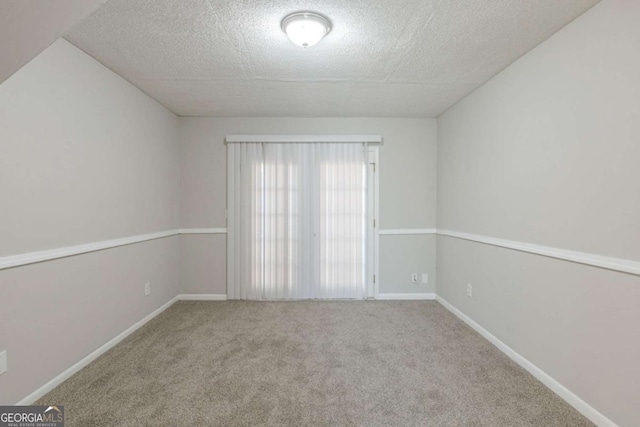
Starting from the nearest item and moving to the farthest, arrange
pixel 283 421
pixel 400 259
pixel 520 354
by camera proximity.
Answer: pixel 283 421 → pixel 520 354 → pixel 400 259

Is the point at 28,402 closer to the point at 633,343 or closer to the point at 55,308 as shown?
the point at 55,308

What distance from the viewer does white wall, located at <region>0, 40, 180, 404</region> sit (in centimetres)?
170

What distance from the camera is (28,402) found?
5.78 feet

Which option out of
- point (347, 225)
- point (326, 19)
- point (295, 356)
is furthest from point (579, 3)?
point (295, 356)

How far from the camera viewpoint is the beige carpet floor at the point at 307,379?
169cm

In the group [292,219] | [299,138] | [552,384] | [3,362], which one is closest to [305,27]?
[299,138]

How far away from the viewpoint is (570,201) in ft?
6.01

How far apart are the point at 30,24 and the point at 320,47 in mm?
1686

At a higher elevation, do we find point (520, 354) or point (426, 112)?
point (426, 112)

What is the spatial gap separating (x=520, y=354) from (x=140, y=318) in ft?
11.6

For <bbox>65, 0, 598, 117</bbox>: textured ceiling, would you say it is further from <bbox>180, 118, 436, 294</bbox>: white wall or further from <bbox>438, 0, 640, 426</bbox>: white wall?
<bbox>180, 118, 436, 294</bbox>: white wall

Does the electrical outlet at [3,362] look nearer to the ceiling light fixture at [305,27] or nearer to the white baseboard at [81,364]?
the white baseboard at [81,364]

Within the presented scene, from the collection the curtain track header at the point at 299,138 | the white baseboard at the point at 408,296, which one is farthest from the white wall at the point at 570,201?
the curtain track header at the point at 299,138

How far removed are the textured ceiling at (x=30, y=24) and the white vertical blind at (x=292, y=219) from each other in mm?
2742
